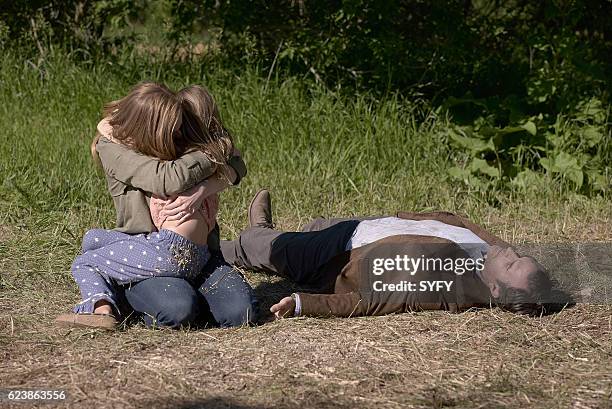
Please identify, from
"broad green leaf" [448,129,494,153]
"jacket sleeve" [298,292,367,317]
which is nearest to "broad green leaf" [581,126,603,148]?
"broad green leaf" [448,129,494,153]

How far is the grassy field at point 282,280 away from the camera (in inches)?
140

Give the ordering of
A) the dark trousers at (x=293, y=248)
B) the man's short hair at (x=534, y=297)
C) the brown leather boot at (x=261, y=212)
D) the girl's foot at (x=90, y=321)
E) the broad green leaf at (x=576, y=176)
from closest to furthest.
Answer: the girl's foot at (x=90, y=321) → the man's short hair at (x=534, y=297) → the dark trousers at (x=293, y=248) → the brown leather boot at (x=261, y=212) → the broad green leaf at (x=576, y=176)

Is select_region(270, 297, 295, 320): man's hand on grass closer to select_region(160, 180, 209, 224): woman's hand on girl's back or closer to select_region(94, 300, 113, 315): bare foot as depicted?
select_region(160, 180, 209, 224): woman's hand on girl's back

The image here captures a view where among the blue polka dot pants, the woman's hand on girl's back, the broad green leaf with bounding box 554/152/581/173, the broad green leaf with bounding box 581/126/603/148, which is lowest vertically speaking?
the broad green leaf with bounding box 554/152/581/173

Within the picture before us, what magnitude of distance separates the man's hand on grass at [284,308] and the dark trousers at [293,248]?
19.5 inches

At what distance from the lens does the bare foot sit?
408cm

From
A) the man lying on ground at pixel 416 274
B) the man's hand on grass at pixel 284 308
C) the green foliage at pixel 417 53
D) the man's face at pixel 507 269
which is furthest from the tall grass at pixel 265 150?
the man's face at pixel 507 269

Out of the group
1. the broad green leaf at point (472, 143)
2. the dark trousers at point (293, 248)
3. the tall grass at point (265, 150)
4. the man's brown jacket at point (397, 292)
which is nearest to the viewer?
the man's brown jacket at point (397, 292)

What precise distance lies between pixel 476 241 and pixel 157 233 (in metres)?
1.42

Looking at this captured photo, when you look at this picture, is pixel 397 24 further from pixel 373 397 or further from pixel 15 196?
pixel 373 397

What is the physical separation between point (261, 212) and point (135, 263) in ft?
3.89

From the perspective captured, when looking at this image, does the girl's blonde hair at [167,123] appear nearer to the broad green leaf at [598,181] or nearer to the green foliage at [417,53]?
the green foliage at [417,53]

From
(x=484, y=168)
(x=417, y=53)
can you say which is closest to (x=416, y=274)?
(x=484, y=168)

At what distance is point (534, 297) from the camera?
4293 mm
